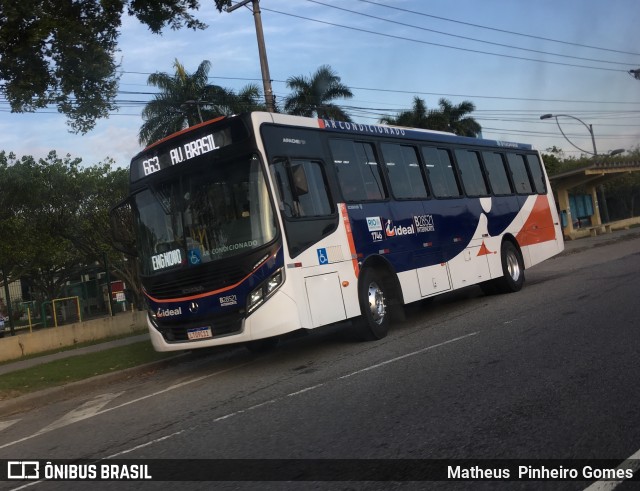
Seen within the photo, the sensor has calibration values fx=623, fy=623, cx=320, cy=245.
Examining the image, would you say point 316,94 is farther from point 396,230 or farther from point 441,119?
point 396,230

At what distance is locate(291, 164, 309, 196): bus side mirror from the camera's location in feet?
28.5

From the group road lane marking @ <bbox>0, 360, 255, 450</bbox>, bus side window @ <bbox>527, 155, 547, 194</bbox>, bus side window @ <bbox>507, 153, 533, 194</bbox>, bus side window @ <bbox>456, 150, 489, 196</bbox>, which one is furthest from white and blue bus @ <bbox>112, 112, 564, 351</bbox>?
bus side window @ <bbox>527, 155, 547, 194</bbox>

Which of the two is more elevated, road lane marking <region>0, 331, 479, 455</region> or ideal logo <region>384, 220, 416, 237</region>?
ideal logo <region>384, 220, 416, 237</region>

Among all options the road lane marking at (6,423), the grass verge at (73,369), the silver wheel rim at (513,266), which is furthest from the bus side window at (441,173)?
the road lane marking at (6,423)

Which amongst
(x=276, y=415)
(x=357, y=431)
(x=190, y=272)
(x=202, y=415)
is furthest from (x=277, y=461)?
(x=190, y=272)

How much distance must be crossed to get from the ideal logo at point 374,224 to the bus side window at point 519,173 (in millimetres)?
6452

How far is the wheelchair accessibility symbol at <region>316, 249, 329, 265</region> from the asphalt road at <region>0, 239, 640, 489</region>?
1414mm

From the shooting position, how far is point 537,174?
55.2ft

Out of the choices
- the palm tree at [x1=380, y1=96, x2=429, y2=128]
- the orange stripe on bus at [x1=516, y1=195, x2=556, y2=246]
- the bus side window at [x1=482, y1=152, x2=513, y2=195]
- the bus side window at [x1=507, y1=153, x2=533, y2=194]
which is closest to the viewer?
the bus side window at [x1=482, y1=152, x2=513, y2=195]

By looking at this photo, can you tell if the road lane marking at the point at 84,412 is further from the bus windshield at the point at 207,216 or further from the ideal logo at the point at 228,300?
the ideal logo at the point at 228,300

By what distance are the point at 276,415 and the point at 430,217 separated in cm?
659

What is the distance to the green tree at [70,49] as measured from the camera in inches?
385

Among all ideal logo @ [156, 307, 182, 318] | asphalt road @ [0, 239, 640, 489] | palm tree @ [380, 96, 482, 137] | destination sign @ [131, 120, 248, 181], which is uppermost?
palm tree @ [380, 96, 482, 137]

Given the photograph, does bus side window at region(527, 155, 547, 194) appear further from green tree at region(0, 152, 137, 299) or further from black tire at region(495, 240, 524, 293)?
green tree at region(0, 152, 137, 299)
